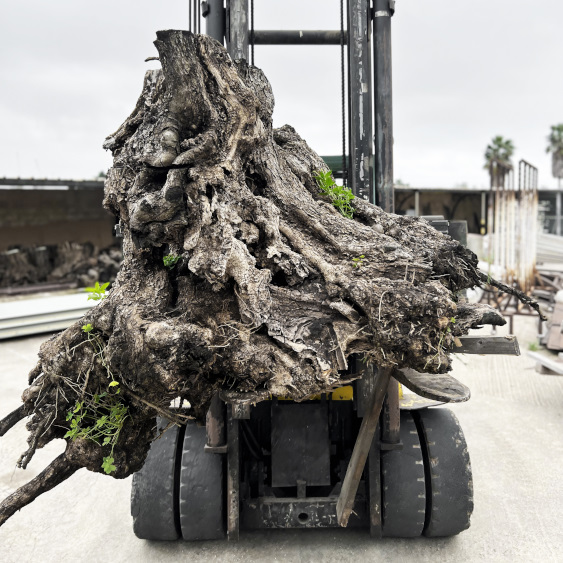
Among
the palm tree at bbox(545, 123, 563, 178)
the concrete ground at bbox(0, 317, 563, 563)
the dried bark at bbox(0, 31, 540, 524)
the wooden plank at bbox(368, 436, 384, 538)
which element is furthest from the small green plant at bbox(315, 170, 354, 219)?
the palm tree at bbox(545, 123, 563, 178)

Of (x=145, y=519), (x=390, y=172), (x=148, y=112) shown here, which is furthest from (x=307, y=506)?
(x=148, y=112)

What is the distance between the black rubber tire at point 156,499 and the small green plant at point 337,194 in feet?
7.89

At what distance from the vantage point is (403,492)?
3947 millimetres

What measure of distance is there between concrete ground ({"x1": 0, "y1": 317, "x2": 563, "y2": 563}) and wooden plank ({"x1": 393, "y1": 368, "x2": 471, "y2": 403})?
1705 mm

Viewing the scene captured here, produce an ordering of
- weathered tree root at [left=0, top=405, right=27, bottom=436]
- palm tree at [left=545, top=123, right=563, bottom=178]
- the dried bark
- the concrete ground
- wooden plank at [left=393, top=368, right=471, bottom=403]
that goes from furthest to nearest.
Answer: palm tree at [left=545, top=123, right=563, bottom=178] → the concrete ground → wooden plank at [left=393, top=368, right=471, bottom=403] → weathered tree root at [left=0, top=405, right=27, bottom=436] → the dried bark

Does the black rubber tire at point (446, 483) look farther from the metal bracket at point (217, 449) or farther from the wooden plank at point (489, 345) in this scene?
the wooden plank at point (489, 345)

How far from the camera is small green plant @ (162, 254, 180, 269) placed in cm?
260

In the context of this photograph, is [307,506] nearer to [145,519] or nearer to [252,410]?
[252,410]

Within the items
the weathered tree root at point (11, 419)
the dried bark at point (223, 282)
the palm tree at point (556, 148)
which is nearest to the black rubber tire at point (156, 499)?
the dried bark at point (223, 282)

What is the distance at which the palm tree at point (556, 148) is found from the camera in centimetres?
3412

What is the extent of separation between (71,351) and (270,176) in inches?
54.4

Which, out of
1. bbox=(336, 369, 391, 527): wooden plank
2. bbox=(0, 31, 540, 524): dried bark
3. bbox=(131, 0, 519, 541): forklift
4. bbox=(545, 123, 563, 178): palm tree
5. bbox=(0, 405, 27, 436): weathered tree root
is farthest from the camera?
bbox=(545, 123, 563, 178): palm tree

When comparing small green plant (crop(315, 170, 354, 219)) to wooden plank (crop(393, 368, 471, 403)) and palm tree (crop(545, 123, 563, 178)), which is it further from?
palm tree (crop(545, 123, 563, 178))

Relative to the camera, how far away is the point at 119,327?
7.14 ft
